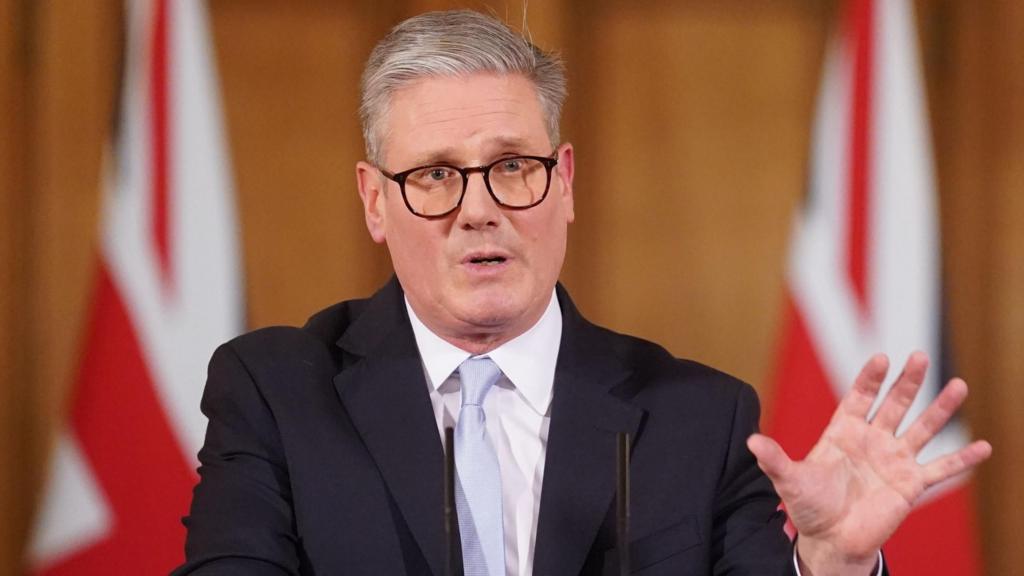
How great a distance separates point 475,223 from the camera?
1583mm

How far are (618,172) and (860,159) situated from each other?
0.53 m

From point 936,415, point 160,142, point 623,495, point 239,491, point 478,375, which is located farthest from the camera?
point 160,142

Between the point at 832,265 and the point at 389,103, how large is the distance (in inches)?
51.6

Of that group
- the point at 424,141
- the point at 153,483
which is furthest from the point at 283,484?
the point at 153,483

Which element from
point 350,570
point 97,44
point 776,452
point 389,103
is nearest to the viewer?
point 776,452

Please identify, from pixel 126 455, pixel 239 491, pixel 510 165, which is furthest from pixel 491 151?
pixel 126 455

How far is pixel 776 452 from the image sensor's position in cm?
126

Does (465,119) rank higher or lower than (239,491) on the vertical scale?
higher

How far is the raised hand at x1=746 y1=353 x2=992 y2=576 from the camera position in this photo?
51.4 inches

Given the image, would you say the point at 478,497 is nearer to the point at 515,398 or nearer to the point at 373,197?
the point at 515,398

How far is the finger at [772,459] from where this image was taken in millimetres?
1240

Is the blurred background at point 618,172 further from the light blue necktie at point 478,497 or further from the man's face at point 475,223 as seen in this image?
the light blue necktie at point 478,497

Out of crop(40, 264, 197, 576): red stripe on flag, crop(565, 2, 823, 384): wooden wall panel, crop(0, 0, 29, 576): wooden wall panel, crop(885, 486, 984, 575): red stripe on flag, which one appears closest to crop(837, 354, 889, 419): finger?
crop(565, 2, 823, 384): wooden wall panel

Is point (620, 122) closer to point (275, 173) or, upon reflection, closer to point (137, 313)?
point (275, 173)
